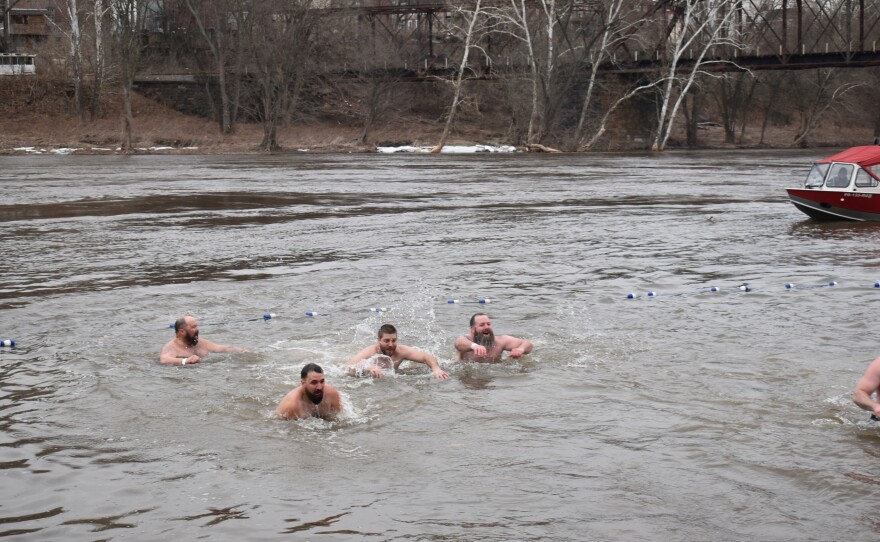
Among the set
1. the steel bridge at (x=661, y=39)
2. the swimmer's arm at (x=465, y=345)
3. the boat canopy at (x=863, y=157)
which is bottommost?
the swimmer's arm at (x=465, y=345)

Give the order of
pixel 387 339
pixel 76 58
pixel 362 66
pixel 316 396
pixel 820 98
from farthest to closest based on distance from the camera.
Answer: pixel 362 66
pixel 76 58
pixel 820 98
pixel 387 339
pixel 316 396

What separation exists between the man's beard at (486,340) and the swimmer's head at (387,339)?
105cm

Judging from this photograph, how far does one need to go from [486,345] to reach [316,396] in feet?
9.76

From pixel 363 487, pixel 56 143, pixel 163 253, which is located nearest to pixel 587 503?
pixel 363 487

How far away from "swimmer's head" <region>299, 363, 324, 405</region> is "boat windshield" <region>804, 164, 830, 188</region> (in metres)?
19.7

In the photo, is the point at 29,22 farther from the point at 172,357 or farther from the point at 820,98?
the point at 172,357

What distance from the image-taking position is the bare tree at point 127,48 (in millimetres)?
63562

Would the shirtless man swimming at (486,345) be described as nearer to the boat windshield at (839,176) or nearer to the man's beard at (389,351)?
the man's beard at (389,351)

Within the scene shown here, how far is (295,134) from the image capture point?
72.1 metres

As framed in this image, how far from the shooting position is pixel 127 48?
64312mm

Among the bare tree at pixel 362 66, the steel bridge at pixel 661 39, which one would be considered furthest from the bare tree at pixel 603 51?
the bare tree at pixel 362 66

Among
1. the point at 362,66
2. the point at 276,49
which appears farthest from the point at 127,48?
the point at 362,66

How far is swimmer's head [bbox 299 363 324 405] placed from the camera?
9.91 m

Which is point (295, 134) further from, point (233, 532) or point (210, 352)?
point (233, 532)
